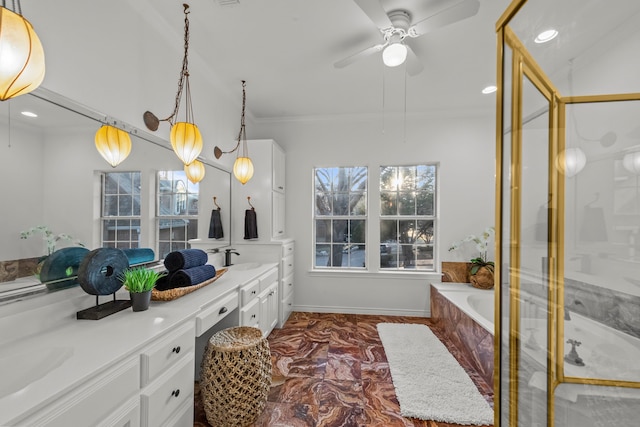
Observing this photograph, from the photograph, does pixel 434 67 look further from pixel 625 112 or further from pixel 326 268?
pixel 326 268

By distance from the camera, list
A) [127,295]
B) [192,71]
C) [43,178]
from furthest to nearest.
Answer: [192,71] < [127,295] < [43,178]

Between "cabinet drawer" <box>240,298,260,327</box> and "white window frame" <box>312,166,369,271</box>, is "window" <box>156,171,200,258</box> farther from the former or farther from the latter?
"white window frame" <box>312,166,369,271</box>

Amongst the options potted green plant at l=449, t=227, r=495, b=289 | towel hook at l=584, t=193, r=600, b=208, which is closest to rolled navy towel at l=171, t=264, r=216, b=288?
towel hook at l=584, t=193, r=600, b=208

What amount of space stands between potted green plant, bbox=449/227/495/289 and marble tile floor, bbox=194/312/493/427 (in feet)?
2.68

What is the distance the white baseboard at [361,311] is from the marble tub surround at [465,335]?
20 cm

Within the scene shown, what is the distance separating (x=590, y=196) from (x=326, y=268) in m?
3.23

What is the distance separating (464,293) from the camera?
310 centimetres

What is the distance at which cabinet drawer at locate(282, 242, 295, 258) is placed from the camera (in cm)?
322

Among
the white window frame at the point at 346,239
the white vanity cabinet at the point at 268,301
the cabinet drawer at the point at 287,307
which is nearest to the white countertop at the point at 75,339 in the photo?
the white vanity cabinet at the point at 268,301

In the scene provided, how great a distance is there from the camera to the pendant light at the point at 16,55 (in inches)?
32.4

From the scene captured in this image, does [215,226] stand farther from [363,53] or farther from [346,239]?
[363,53]

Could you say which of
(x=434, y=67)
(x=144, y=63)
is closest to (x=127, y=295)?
(x=144, y=63)

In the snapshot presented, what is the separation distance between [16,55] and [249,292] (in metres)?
1.90

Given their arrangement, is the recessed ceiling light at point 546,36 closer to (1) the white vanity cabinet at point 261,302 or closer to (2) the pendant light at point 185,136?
(2) the pendant light at point 185,136
